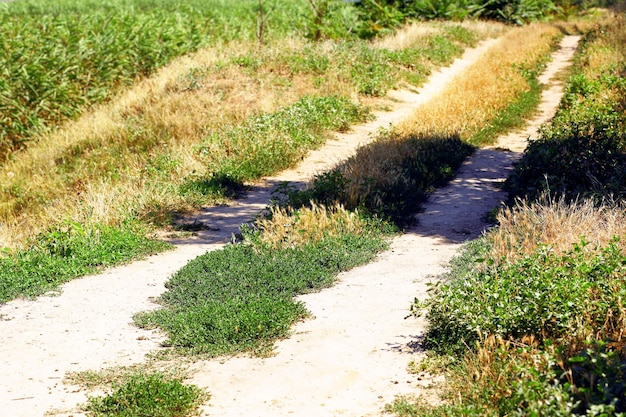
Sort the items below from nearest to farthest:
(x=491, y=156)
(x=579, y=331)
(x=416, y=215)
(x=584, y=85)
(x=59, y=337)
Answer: (x=579, y=331) < (x=59, y=337) < (x=416, y=215) < (x=491, y=156) < (x=584, y=85)

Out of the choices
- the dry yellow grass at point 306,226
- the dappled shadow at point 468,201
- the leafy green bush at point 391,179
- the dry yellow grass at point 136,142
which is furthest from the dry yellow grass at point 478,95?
the dry yellow grass at point 306,226

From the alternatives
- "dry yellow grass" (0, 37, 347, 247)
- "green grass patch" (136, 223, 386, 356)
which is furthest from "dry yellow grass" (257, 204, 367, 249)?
"dry yellow grass" (0, 37, 347, 247)

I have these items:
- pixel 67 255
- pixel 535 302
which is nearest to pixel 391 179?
pixel 67 255

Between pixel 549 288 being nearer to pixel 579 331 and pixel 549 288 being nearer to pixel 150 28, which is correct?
pixel 579 331

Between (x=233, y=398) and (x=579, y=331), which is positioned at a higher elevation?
(x=579, y=331)

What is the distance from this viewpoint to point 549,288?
5.48m

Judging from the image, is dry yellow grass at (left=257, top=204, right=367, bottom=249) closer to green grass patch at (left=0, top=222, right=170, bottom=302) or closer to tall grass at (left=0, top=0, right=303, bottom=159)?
green grass patch at (left=0, top=222, right=170, bottom=302)

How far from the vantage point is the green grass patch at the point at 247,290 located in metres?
6.35

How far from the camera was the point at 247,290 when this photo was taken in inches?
295

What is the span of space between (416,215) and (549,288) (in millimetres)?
5000

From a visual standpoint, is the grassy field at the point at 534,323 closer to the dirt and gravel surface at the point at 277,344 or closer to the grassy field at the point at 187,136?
the dirt and gravel surface at the point at 277,344

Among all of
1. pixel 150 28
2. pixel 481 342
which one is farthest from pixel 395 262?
pixel 150 28

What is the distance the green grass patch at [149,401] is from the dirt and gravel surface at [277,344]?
138 millimetres

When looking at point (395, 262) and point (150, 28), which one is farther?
point (150, 28)
